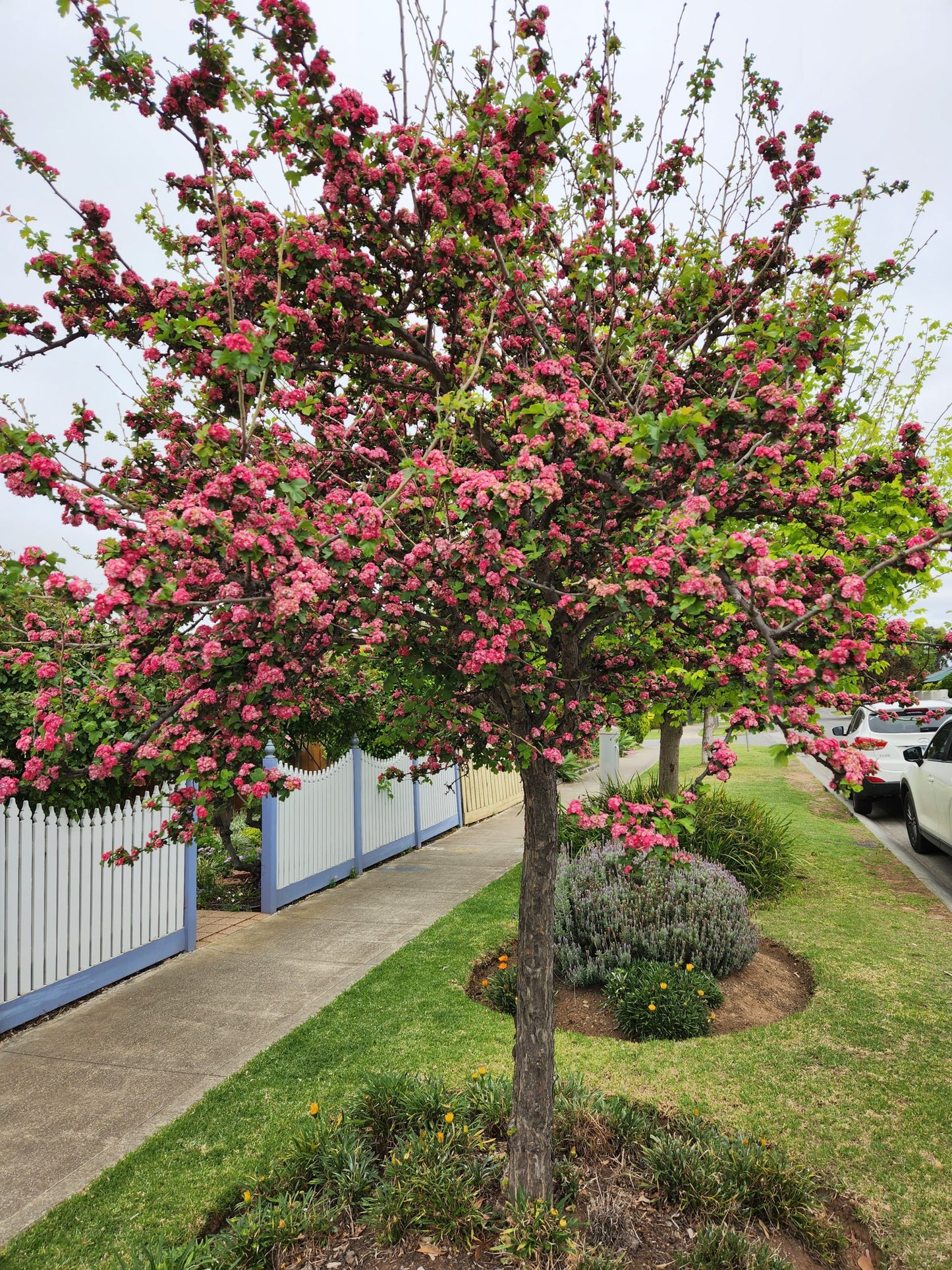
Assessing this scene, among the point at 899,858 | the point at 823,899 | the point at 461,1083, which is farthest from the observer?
the point at 899,858

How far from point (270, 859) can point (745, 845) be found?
17.0 feet

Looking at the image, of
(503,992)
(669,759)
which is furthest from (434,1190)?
(669,759)

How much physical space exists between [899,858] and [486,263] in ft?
33.9

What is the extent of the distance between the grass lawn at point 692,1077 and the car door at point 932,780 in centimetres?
264

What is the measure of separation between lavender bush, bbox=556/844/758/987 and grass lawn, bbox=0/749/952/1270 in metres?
0.72

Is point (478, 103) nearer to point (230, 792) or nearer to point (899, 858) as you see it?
point (230, 792)

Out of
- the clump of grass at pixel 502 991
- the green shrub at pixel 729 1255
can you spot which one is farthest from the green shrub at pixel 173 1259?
the clump of grass at pixel 502 991

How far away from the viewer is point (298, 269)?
280 cm

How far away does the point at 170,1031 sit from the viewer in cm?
530

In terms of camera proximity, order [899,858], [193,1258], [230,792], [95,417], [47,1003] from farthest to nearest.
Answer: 1. [899,858]
2. [47,1003]
3. [193,1258]
4. [230,792]
5. [95,417]

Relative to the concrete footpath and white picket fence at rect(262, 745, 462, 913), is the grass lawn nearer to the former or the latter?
the concrete footpath

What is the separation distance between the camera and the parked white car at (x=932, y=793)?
30.0 feet

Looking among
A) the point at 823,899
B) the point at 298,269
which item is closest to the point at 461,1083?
the point at 298,269

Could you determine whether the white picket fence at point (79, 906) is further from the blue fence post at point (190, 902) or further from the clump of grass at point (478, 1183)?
the clump of grass at point (478, 1183)
